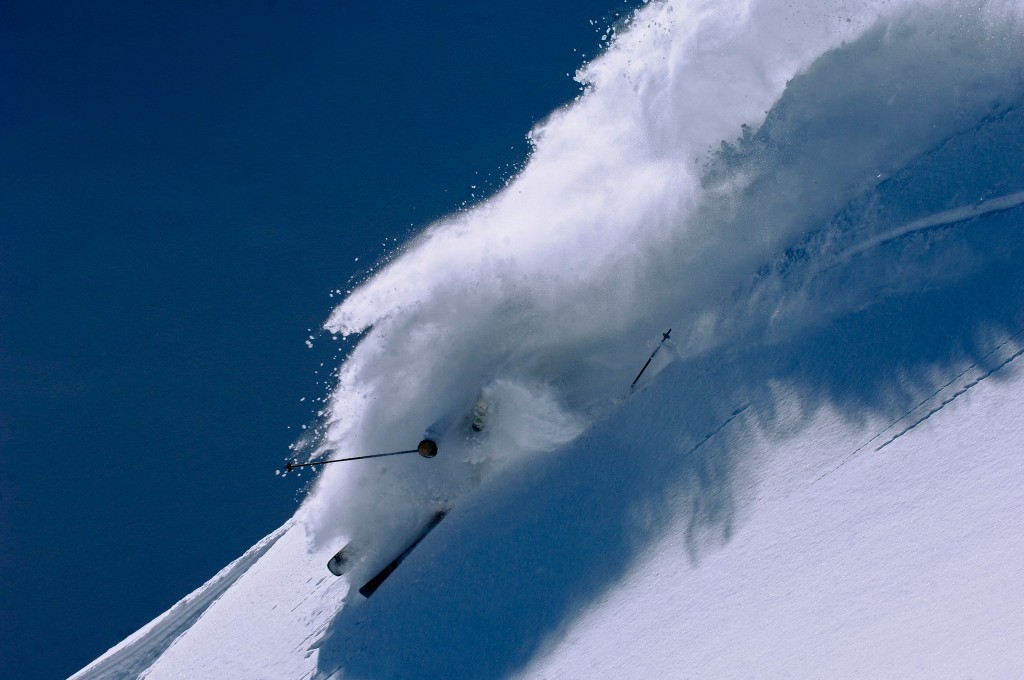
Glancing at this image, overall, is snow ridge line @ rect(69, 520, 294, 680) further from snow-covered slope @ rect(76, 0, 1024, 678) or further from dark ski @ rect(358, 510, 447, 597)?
dark ski @ rect(358, 510, 447, 597)

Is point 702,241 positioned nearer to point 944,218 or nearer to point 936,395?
point 944,218

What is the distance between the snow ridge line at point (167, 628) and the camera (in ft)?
33.8

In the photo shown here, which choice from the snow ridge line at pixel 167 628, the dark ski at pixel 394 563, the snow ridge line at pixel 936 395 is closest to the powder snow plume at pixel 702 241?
the dark ski at pixel 394 563

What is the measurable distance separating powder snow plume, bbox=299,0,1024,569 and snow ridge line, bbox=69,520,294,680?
2.80 metres

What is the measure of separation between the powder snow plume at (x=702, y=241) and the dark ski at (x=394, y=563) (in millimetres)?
193

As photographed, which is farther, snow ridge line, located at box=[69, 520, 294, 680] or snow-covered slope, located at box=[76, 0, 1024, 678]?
snow ridge line, located at box=[69, 520, 294, 680]

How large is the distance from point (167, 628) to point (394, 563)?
14.5 feet

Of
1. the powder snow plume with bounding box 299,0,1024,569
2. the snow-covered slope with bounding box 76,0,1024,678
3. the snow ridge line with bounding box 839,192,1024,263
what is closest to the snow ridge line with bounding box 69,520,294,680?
the snow-covered slope with bounding box 76,0,1024,678

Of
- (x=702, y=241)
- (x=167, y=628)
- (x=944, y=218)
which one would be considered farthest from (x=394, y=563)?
(x=944, y=218)

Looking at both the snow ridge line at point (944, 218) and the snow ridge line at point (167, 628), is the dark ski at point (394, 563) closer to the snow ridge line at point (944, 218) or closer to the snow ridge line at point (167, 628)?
the snow ridge line at point (167, 628)

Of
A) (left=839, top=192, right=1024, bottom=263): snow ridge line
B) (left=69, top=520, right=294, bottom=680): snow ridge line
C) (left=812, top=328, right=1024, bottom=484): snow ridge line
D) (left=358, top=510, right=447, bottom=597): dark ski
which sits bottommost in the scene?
(left=812, top=328, right=1024, bottom=484): snow ridge line

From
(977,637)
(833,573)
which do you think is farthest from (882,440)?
(977,637)

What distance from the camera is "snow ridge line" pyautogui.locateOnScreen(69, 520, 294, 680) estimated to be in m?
10.3

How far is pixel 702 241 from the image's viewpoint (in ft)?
28.7
